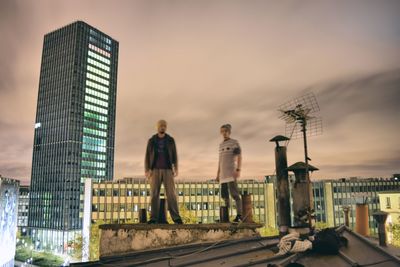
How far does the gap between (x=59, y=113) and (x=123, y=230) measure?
130 meters

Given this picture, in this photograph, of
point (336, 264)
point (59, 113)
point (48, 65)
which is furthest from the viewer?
point (48, 65)

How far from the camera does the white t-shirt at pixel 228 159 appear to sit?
941cm

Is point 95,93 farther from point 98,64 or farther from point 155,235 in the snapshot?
point 155,235

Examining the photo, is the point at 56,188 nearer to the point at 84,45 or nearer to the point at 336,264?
the point at 84,45

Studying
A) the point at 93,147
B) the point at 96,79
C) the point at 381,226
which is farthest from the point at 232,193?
the point at 96,79

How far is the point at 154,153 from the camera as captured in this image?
887cm

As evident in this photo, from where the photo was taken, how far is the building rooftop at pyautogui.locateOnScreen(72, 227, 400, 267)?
5.83 metres

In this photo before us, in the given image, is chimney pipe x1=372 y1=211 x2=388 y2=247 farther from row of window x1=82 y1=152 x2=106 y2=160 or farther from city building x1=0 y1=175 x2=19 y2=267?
row of window x1=82 y1=152 x2=106 y2=160

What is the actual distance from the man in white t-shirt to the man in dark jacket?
4.85 feet

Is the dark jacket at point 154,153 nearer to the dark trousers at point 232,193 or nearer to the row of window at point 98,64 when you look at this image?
the dark trousers at point 232,193

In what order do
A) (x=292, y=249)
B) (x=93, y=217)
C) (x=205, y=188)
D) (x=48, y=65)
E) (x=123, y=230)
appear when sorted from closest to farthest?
(x=292, y=249)
(x=123, y=230)
(x=93, y=217)
(x=205, y=188)
(x=48, y=65)

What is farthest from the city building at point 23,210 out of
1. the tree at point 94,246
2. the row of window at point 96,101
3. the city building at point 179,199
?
the tree at point 94,246

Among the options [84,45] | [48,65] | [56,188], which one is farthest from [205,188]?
[48,65]

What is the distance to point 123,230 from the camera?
7.71 meters
